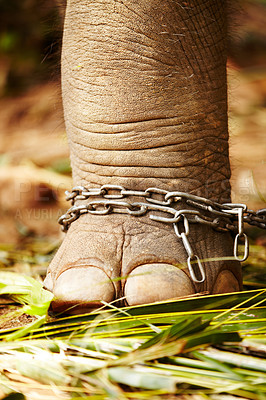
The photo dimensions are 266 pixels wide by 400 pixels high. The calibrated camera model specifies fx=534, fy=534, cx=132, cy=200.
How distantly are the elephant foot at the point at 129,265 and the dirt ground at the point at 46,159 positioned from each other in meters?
0.22

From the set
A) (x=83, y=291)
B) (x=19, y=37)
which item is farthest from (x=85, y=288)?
(x=19, y=37)

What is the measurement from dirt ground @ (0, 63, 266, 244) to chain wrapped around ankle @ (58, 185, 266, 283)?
0.14 meters

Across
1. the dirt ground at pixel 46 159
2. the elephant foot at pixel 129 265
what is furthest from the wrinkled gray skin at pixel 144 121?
the dirt ground at pixel 46 159

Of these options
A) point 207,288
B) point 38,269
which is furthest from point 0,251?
point 207,288

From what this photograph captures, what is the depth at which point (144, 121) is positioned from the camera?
1.01m

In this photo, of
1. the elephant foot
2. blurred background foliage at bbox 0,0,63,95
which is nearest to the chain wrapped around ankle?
the elephant foot

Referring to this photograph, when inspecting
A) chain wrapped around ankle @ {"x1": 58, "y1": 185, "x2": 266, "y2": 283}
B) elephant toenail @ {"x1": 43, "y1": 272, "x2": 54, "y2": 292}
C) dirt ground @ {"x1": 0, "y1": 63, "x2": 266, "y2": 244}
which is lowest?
dirt ground @ {"x1": 0, "y1": 63, "x2": 266, "y2": 244}

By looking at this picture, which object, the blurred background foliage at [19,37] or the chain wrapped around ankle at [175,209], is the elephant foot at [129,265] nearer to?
the chain wrapped around ankle at [175,209]

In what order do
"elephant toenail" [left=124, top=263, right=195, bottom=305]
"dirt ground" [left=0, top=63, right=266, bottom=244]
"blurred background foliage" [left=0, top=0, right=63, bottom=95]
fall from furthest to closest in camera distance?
"blurred background foliage" [left=0, top=0, right=63, bottom=95] < "dirt ground" [left=0, top=63, right=266, bottom=244] < "elephant toenail" [left=124, top=263, right=195, bottom=305]

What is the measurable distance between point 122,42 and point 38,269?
61 cm

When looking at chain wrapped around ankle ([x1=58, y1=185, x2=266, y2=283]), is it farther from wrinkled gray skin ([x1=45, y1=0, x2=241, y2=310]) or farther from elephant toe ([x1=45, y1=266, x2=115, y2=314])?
elephant toe ([x1=45, y1=266, x2=115, y2=314])

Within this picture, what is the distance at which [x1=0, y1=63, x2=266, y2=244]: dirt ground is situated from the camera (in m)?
1.62

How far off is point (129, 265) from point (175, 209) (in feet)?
0.45

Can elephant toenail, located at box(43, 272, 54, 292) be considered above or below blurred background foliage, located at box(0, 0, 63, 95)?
below
